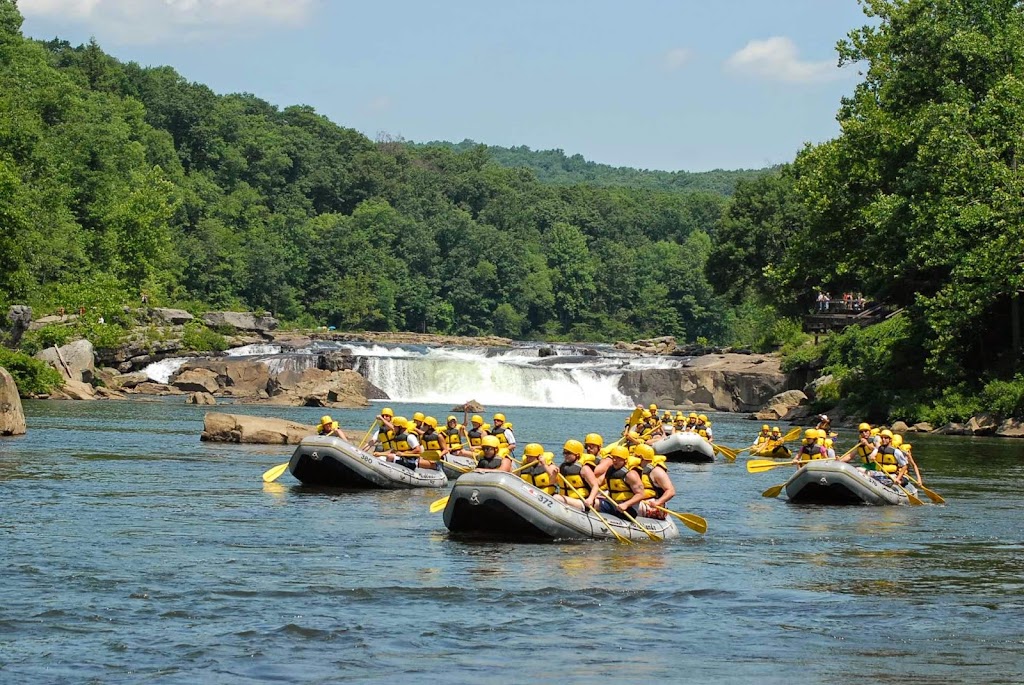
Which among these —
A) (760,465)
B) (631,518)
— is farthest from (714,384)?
(631,518)

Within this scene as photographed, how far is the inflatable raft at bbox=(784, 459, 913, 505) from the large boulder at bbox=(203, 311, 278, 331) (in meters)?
53.9

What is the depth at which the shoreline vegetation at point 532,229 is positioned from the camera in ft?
149

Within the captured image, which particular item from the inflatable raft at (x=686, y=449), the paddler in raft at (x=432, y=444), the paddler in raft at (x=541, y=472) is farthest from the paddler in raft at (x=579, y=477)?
the inflatable raft at (x=686, y=449)

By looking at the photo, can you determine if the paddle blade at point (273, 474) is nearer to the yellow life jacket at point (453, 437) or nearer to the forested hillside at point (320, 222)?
the yellow life jacket at point (453, 437)

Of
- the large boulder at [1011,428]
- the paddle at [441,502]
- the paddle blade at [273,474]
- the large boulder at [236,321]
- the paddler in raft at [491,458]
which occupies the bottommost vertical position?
the large boulder at [1011,428]

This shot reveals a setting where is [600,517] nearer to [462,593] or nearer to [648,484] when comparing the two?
[648,484]

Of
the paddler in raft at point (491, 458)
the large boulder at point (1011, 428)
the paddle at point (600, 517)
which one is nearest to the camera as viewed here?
the paddle at point (600, 517)

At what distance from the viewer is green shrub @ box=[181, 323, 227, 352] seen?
229ft

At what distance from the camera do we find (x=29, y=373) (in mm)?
52531

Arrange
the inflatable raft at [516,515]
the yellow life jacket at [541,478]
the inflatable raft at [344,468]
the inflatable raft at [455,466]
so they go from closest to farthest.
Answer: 1. the inflatable raft at [516,515]
2. the yellow life jacket at [541,478]
3. the inflatable raft at [344,468]
4. the inflatable raft at [455,466]

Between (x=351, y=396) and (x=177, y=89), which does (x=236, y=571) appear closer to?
(x=351, y=396)

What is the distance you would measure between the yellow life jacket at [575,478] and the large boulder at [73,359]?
40.6 m

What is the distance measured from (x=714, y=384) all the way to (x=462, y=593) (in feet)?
166

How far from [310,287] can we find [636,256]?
37.7 metres
